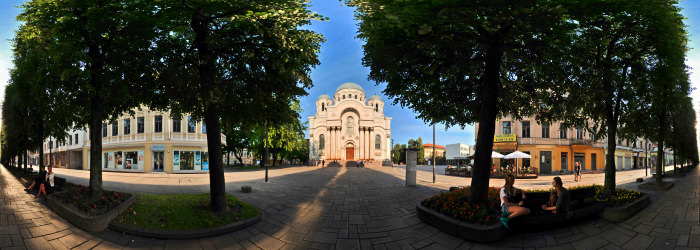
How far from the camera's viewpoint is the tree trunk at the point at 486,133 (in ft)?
23.0

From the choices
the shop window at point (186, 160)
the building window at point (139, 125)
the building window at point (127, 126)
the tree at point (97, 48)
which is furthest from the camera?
the building window at point (127, 126)

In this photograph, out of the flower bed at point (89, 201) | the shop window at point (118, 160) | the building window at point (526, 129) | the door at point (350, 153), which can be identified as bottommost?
the door at point (350, 153)

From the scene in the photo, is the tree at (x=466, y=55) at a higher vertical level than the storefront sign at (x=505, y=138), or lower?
higher

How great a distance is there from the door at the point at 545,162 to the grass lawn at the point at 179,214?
103 feet

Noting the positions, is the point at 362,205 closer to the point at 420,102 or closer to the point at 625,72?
the point at 420,102

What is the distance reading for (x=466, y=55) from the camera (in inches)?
295

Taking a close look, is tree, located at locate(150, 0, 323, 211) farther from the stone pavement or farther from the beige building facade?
the beige building facade

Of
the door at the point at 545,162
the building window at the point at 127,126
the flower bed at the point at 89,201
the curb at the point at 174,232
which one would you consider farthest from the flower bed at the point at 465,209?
the building window at the point at 127,126

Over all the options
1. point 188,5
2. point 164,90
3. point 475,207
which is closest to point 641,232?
point 475,207

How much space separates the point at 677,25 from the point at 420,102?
7.26 metres

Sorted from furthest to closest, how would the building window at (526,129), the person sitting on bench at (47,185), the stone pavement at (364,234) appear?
1. the building window at (526,129)
2. the person sitting on bench at (47,185)
3. the stone pavement at (364,234)

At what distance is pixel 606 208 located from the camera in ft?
22.8

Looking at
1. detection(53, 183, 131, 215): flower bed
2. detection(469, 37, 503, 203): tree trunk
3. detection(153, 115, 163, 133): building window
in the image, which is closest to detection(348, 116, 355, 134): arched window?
detection(153, 115, 163, 133): building window

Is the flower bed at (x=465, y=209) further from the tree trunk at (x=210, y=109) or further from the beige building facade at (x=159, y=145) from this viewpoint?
the beige building facade at (x=159, y=145)
